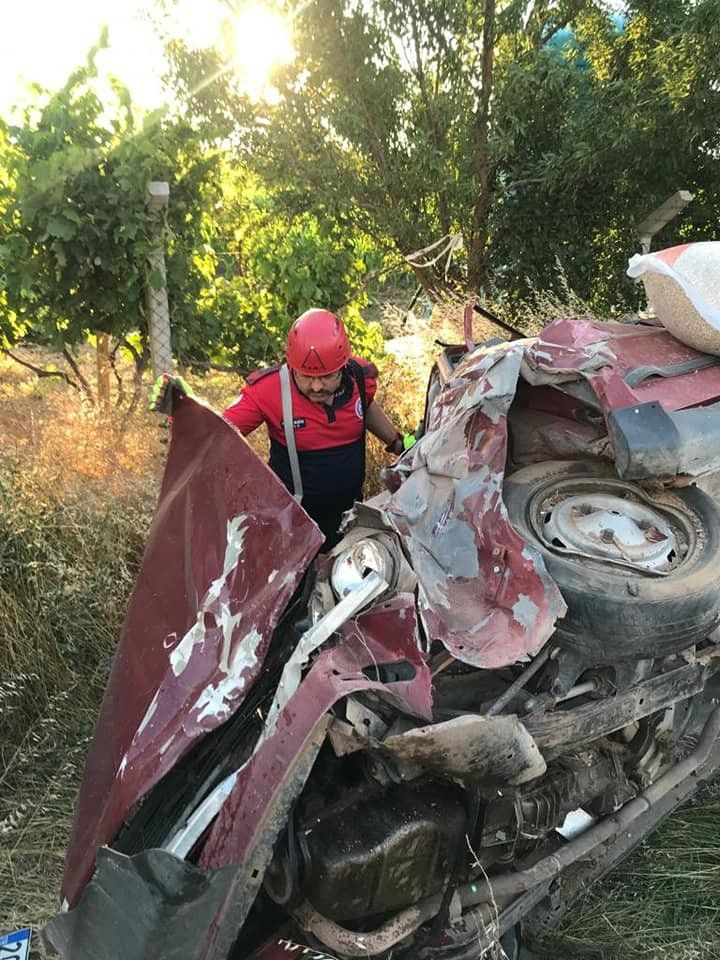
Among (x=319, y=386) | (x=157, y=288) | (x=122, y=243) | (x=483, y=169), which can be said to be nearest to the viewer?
(x=319, y=386)

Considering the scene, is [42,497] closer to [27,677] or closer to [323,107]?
[27,677]

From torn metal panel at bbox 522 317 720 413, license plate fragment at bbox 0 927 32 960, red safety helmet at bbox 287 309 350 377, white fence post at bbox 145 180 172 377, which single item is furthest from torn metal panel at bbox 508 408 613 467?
white fence post at bbox 145 180 172 377

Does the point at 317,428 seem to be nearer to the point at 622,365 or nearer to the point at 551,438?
the point at 551,438

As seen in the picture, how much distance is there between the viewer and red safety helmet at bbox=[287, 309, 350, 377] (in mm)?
3268

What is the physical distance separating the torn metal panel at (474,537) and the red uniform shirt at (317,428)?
2.77 feet

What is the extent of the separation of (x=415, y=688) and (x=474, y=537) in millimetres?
581

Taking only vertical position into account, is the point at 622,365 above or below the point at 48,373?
below

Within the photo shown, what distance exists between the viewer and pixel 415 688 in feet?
6.18

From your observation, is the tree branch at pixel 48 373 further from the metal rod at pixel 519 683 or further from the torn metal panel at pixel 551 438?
the metal rod at pixel 519 683

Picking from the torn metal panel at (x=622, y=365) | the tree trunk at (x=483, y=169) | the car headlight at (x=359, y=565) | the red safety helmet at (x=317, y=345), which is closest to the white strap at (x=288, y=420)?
the red safety helmet at (x=317, y=345)

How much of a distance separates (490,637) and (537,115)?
17.2 ft

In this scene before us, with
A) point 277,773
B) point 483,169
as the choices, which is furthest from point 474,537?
point 483,169

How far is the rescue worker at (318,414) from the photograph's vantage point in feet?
10.9

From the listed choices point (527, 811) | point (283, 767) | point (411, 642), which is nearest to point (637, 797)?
point (527, 811)
